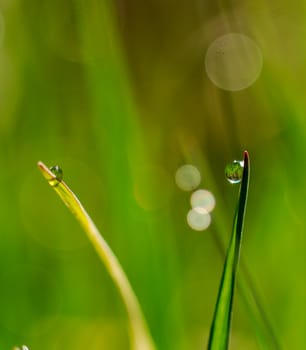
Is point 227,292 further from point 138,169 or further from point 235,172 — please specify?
point 138,169

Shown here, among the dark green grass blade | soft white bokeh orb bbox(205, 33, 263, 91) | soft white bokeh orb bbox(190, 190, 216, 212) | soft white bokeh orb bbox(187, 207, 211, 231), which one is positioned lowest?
the dark green grass blade

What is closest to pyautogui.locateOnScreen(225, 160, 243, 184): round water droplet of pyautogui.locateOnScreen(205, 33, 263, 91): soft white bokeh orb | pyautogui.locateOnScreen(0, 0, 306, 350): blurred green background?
pyautogui.locateOnScreen(0, 0, 306, 350): blurred green background

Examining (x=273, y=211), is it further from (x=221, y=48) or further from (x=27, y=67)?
(x=27, y=67)

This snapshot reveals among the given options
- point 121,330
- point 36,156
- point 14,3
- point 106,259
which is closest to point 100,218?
point 36,156

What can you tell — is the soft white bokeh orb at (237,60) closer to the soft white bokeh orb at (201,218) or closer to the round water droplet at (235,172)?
the soft white bokeh orb at (201,218)

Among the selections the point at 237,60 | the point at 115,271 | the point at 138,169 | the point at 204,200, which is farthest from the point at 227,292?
the point at 237,60

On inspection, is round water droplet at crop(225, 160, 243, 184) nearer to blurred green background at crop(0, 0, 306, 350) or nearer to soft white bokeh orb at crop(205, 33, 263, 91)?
blurred green background at crop(0, 0, 306, 350)

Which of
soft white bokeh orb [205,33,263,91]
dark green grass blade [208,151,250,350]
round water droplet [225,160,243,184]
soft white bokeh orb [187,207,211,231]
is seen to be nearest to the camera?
dark green grass blade [208,151,250,350]
